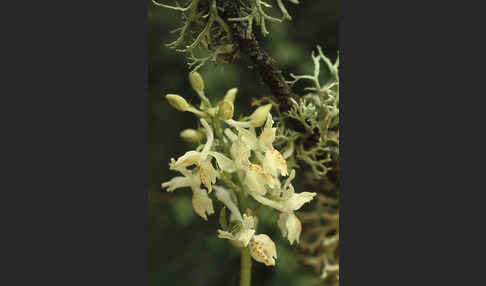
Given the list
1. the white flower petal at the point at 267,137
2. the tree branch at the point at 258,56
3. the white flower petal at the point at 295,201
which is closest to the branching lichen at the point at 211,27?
the tree branch at the point at 258,56

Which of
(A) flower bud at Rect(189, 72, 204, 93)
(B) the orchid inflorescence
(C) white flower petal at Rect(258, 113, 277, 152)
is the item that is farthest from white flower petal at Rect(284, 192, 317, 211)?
(A) flower bud at Rect(189, 72, 204, 93)

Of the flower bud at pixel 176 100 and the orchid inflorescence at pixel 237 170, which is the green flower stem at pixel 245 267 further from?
the flower bud at pixel 176 100

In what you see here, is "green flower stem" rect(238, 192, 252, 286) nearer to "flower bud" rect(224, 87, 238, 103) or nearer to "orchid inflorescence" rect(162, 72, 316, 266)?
"orchid inflorescence" rect(162, 72, 316, 266)

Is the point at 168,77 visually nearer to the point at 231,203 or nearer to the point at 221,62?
the point at 221,62

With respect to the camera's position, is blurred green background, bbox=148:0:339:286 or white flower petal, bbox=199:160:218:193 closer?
white flower petal, bbox=199:160:218:193

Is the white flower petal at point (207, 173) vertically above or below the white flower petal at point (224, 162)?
below

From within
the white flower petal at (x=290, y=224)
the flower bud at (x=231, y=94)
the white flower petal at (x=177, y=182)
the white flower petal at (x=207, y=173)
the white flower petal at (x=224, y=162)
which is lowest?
the white flower petal at (x=290, y=224)

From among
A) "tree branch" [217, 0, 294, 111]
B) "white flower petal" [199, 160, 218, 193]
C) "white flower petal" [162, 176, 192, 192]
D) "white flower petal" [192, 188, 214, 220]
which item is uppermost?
"tree branch" [217, 0, 294, 111]
